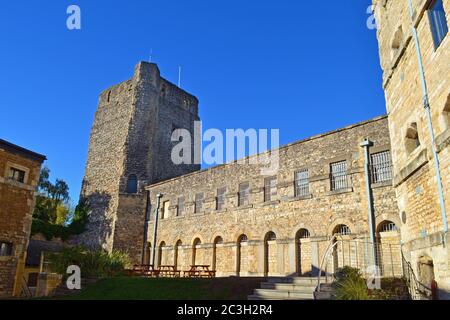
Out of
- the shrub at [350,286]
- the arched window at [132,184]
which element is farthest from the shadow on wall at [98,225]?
the shrub at [350,286]

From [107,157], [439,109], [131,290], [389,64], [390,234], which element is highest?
[107,157]

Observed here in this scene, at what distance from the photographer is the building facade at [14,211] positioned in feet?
55.4

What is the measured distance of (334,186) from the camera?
16.1 m

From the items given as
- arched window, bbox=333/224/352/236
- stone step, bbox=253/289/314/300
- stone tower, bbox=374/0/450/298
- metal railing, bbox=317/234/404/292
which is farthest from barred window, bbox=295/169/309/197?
stone step, bbox=253/289/314/300

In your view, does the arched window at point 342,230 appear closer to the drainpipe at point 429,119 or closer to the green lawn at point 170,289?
the green lawn at point 170,289

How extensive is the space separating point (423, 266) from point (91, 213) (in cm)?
2386

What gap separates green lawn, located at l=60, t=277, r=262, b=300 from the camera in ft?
36.6

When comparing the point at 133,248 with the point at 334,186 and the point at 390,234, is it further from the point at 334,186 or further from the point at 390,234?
the point at 390,234

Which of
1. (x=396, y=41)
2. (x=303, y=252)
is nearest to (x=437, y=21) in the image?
(x=396, y=41)

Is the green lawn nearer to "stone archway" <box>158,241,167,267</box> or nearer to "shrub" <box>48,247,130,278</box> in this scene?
"shrub" <box>48,247,130,278</box>

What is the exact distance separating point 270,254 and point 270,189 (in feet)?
10.2

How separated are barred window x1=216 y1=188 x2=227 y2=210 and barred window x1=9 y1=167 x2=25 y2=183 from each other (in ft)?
32.3
